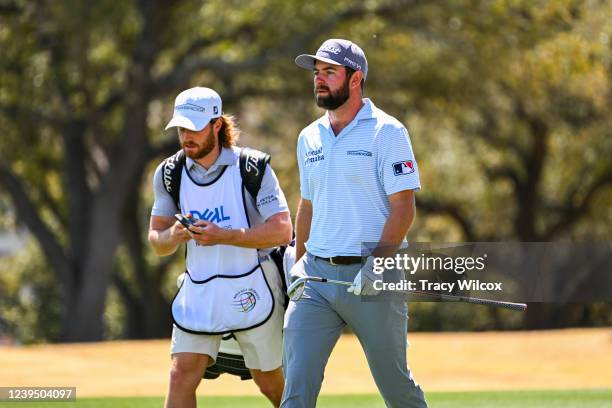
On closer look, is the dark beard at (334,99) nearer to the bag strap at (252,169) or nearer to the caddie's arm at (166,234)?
the bag strap at (252,169)

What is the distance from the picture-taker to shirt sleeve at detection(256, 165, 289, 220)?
6582 millimetres

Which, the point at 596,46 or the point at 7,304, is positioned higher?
the point at 596,46

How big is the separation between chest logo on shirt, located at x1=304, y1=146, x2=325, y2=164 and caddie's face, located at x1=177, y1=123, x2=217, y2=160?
57 centimetres

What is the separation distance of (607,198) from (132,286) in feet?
39.5

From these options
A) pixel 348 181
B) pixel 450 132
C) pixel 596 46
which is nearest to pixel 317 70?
pixel 348 181

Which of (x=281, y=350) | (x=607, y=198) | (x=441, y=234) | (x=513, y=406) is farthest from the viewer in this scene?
(x=441, y=234)

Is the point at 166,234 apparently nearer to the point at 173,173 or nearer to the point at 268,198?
the point at 173,173

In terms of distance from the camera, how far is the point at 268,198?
6.60 meters

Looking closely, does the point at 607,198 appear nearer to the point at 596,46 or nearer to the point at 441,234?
the point at 441,234

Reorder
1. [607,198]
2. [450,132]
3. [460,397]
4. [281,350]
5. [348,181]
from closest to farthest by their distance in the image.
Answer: [348,181] < [281,350] < [460,397] < [450,132] < [607,198]

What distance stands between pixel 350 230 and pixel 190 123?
1041 millimetres

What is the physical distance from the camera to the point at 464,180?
1236 inches

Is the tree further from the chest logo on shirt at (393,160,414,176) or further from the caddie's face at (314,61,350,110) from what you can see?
the chest logo on shirt at (393,160,414,176)

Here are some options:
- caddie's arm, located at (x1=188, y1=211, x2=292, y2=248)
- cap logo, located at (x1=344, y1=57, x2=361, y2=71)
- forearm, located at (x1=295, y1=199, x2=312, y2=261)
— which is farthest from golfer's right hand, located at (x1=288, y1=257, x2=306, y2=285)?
cap logo, located at (x1=344, y1=57, x2=361, y2=71)
